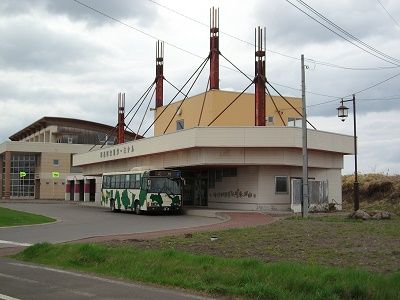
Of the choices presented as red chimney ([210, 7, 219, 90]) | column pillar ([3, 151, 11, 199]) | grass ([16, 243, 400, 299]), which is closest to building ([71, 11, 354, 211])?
red chimney ([210, 7, 219, 90])

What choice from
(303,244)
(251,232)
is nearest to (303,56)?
(251,232)

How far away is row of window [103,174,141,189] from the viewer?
120 feet

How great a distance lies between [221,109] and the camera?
46781 millimetres

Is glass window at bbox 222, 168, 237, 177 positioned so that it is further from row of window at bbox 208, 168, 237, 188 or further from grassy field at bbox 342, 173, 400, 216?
grassy field at bbox 342, 173, 400, 216

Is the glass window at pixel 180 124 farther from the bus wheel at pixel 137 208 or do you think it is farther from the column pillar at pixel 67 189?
the column pillar at pixel 67 189

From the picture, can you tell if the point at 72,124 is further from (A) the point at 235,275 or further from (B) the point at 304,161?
(A) the point at 235,275

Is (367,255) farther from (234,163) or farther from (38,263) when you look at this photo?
(234,163)

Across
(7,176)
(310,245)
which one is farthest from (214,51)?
(7,176)

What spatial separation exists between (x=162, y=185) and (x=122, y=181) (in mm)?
5079

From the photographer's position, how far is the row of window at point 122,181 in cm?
3647

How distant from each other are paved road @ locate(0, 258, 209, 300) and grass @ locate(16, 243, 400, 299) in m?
0.62

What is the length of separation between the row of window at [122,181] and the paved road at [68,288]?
24.1 metres

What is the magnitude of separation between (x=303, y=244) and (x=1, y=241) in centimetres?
1142

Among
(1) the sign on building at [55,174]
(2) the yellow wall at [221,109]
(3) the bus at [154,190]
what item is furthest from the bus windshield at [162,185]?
(1) the sign on building at [55,174]
